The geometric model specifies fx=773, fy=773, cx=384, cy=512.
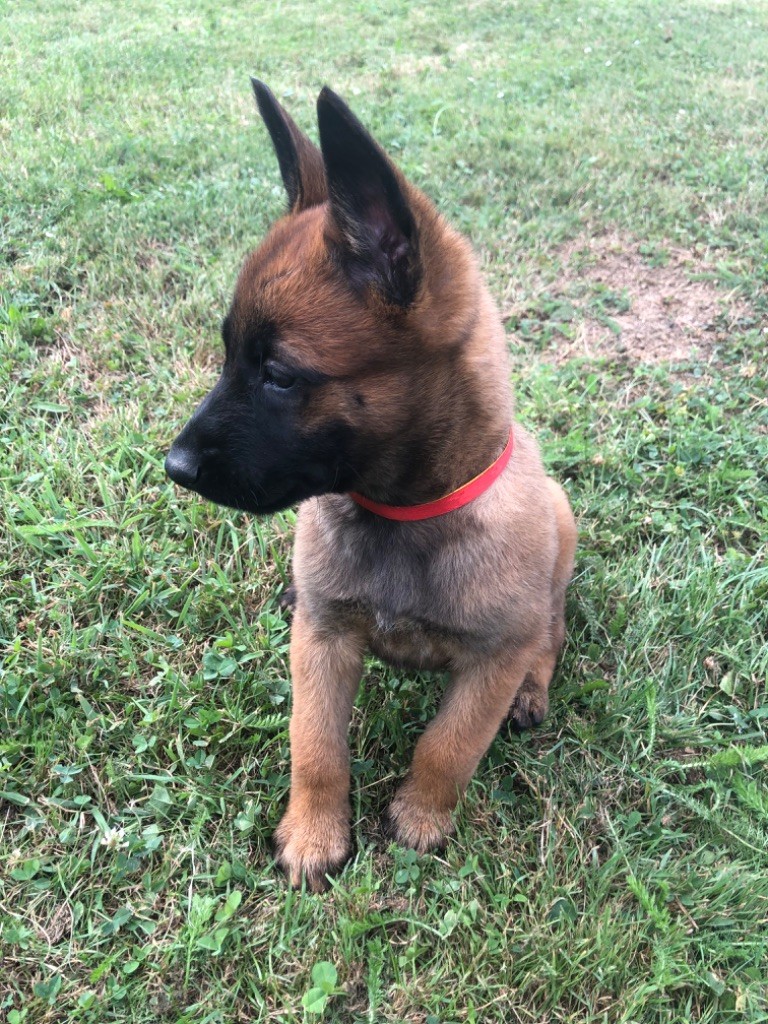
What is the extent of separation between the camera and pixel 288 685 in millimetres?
2594

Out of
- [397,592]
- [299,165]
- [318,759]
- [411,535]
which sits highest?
[299,165]

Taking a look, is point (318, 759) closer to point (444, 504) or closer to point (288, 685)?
point (288, 685)

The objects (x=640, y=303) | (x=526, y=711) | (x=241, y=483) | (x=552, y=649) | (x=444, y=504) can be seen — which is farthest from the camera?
(x=640, y=303)

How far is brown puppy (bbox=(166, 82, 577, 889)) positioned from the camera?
1.72m

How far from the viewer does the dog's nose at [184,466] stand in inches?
74.3

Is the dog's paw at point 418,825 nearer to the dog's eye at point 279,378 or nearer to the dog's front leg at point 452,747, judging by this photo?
the dog's front leg at point 452,747

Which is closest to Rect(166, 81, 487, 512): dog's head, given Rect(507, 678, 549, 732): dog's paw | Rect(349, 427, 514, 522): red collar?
Rect(349, 427, 514, 522): red collar

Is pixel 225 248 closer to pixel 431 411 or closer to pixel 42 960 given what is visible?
pixel 431 411

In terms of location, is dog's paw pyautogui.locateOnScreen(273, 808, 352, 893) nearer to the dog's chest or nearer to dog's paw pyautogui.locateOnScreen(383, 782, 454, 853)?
dog's paw pyautogui.locateOnScreen(383, 782, 454, 853)

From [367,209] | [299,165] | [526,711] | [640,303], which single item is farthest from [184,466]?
[640,303]

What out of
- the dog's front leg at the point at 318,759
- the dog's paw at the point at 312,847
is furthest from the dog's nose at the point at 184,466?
the dog's paw at the point at 312,847

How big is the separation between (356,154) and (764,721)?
2224 mm

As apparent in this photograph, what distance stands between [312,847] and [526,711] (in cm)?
83

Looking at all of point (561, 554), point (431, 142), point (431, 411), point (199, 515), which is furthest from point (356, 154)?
point (431, 142)
